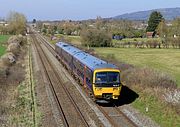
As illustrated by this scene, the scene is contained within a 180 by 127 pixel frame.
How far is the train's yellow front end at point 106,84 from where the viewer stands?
21.4m

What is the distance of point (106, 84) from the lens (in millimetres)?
21438

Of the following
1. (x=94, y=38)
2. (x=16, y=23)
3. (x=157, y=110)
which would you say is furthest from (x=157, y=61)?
(x=16, y=23)

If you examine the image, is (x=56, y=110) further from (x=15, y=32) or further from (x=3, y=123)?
(x=15, y=32)

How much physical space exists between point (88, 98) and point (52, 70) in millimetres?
16953

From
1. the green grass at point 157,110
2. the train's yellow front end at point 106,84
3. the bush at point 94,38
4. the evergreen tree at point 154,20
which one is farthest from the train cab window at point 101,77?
the evergreen tree at point 154,20

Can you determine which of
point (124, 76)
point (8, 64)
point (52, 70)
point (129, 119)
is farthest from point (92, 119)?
point (8, 64)

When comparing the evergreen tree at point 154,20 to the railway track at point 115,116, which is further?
the evergreen tree at point 154,20

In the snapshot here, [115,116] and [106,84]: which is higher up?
[106,84]

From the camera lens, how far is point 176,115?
19.0 meters

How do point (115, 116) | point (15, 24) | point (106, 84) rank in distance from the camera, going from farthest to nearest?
point (15, 24)
point (106, 84)
point (115, 116)

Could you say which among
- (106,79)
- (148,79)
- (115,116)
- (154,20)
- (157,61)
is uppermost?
(106,79)

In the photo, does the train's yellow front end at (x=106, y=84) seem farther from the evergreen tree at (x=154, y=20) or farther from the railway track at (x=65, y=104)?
the evergreen tree at (x=154, y=20)

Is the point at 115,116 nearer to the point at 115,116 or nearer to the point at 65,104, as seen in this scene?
the point at 115,116

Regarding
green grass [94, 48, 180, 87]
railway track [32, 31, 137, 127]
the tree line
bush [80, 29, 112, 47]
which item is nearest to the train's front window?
railway track [32, 31, 137, 127]
